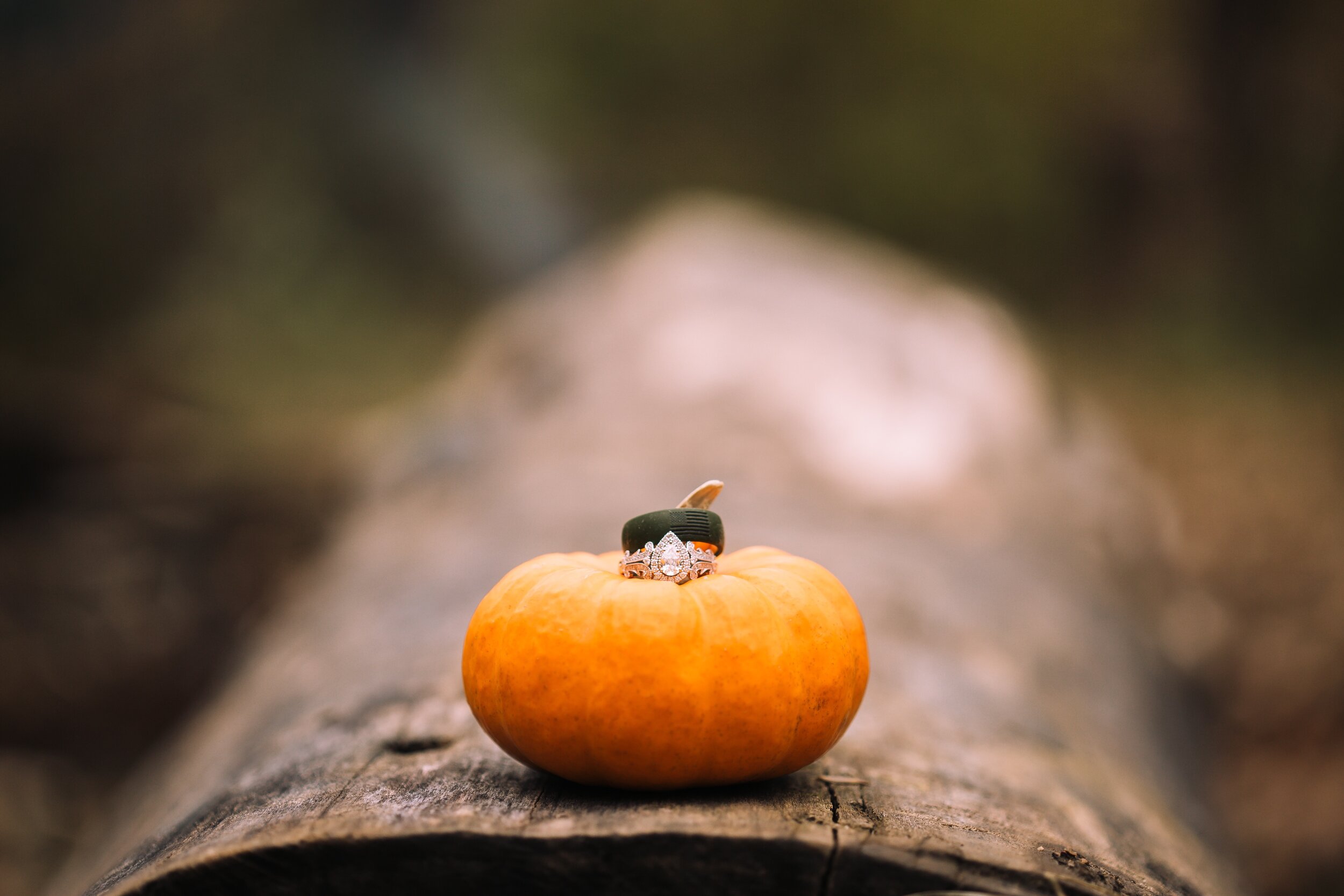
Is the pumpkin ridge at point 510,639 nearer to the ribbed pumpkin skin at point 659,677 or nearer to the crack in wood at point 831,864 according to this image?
the ribbed pumpkin skin at point 659,677

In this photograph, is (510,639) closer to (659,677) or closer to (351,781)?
(659,677)

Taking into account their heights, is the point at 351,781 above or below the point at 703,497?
below

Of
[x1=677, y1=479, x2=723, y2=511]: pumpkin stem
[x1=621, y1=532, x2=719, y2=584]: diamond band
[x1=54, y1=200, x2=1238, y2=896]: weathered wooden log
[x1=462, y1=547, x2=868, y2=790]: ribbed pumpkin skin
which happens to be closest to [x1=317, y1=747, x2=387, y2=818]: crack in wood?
[x1=54, y1=200, x2=1238, y2=896]: weathered wooden log

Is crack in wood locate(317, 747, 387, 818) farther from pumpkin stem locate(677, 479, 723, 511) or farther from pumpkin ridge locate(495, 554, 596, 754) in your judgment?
pumpkin stem locate(677, 479, 723, 511)

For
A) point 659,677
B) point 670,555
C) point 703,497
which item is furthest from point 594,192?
point 659,677

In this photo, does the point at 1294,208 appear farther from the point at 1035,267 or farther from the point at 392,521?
the point at 392,521
